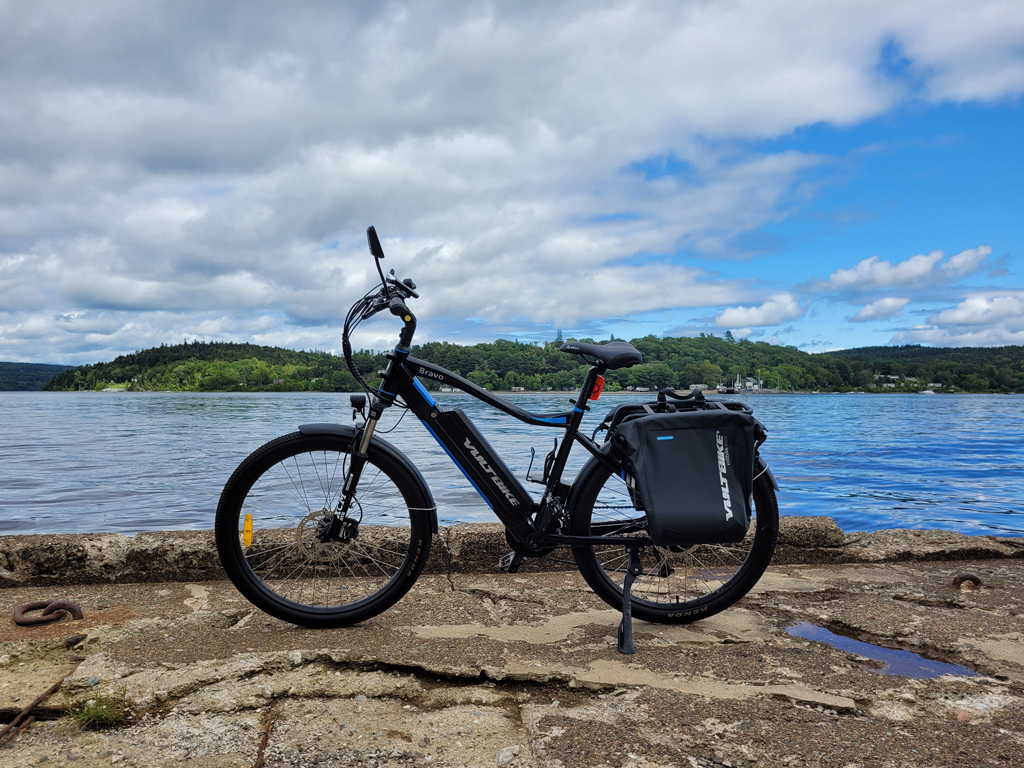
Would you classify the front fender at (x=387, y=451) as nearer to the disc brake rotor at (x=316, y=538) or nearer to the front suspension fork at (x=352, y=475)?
the front suspension fork at (x=352, y=475)

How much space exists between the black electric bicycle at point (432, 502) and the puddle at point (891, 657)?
33 centimetres

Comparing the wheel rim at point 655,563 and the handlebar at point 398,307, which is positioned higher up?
the handlebar at point 398,307

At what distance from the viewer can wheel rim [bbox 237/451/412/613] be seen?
3.19 meters

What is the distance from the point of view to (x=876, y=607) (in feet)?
10.8

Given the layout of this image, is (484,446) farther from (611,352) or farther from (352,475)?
(611,352)

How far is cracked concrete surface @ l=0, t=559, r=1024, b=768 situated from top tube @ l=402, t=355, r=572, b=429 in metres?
0.89

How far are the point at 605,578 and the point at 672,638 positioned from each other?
38cm

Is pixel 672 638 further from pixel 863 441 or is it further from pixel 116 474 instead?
pixel 863 441

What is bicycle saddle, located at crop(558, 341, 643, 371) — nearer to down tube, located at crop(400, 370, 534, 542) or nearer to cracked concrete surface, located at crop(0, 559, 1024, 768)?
down tube, located at crop(400, 370, 534, 542)

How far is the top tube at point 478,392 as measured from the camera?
121 inches

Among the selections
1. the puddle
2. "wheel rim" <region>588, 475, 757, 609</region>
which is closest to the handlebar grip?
"wheel rim" <region>588, 475, 757, 609</region>

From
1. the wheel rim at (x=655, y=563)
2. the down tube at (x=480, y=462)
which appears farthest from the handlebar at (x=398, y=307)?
the wheel rim at (x=655, y=563)

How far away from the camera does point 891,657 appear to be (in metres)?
2.73

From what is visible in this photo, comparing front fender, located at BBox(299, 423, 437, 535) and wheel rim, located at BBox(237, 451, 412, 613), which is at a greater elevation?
front fender, located at BBox(299, 423, 437, 535)
